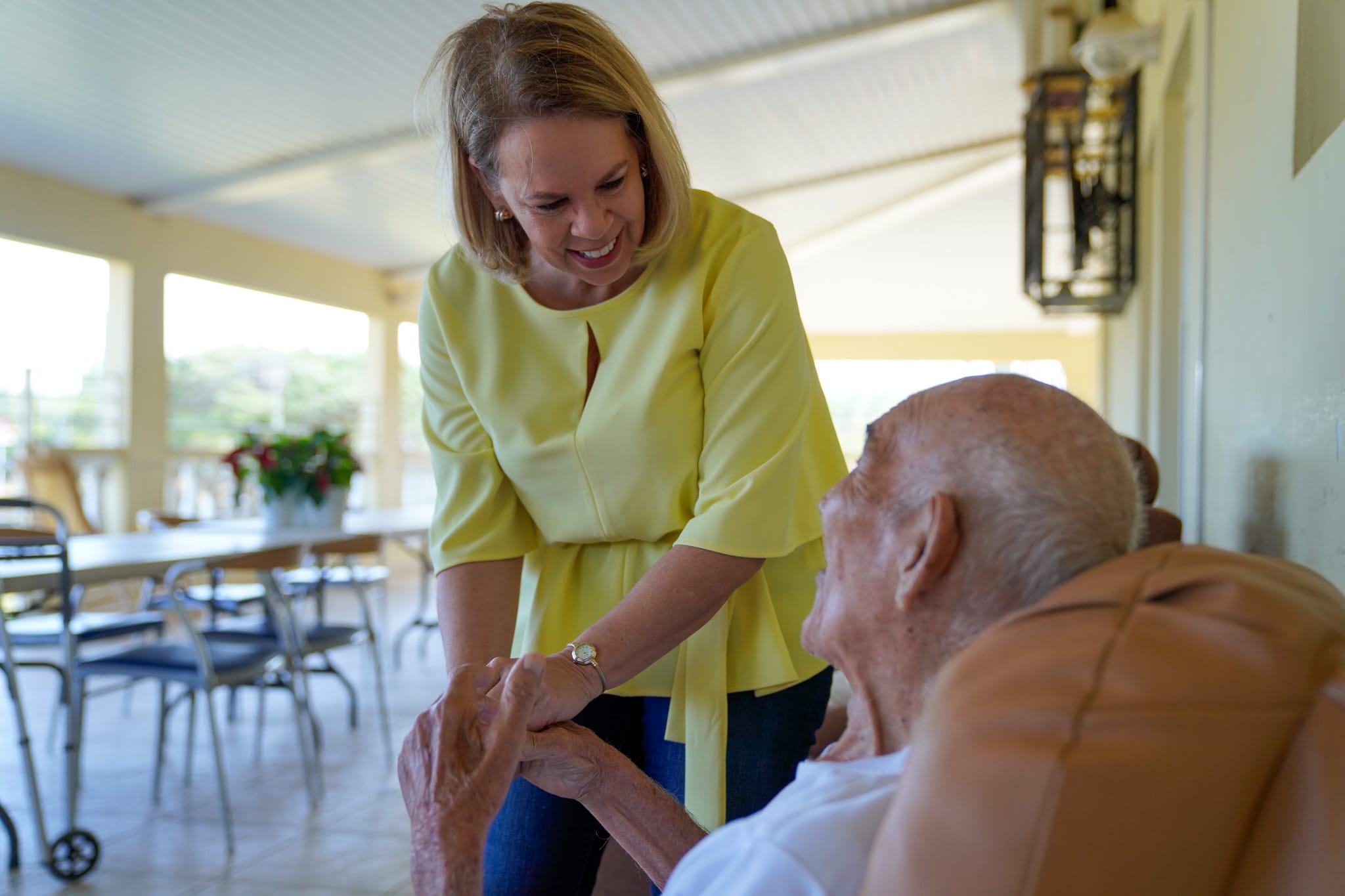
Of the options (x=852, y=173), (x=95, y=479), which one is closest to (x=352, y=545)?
(x=95, y=479)

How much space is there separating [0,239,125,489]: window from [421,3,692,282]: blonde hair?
25.0ft

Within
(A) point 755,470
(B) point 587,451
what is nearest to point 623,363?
(B) point 587,451

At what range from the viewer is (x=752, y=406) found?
1.24 metres

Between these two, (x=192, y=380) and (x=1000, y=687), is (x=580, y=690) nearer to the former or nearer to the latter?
(x=1000, y=687)

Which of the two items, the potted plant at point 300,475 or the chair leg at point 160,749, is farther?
the potted plant at point 300,475

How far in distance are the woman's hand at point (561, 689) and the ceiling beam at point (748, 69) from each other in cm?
638

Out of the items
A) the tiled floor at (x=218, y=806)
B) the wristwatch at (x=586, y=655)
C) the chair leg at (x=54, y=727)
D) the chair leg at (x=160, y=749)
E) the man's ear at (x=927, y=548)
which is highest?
the man's ear at (x=927, y=548)

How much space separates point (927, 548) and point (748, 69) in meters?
6.92

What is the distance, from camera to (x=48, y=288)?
8.36 m

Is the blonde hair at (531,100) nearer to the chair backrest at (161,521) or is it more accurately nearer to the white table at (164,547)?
the white table at (164,547)

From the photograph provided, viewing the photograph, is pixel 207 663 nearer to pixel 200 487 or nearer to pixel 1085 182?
pixel 1085 182

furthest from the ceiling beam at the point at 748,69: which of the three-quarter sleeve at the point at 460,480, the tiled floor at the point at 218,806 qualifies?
the three-quarter sleeve at the point at 460,480

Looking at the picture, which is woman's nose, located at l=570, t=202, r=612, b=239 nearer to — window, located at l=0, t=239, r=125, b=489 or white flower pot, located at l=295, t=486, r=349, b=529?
white flower pot, located at l=295, t=486, r=349, b=529

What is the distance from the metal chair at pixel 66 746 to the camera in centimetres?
284
